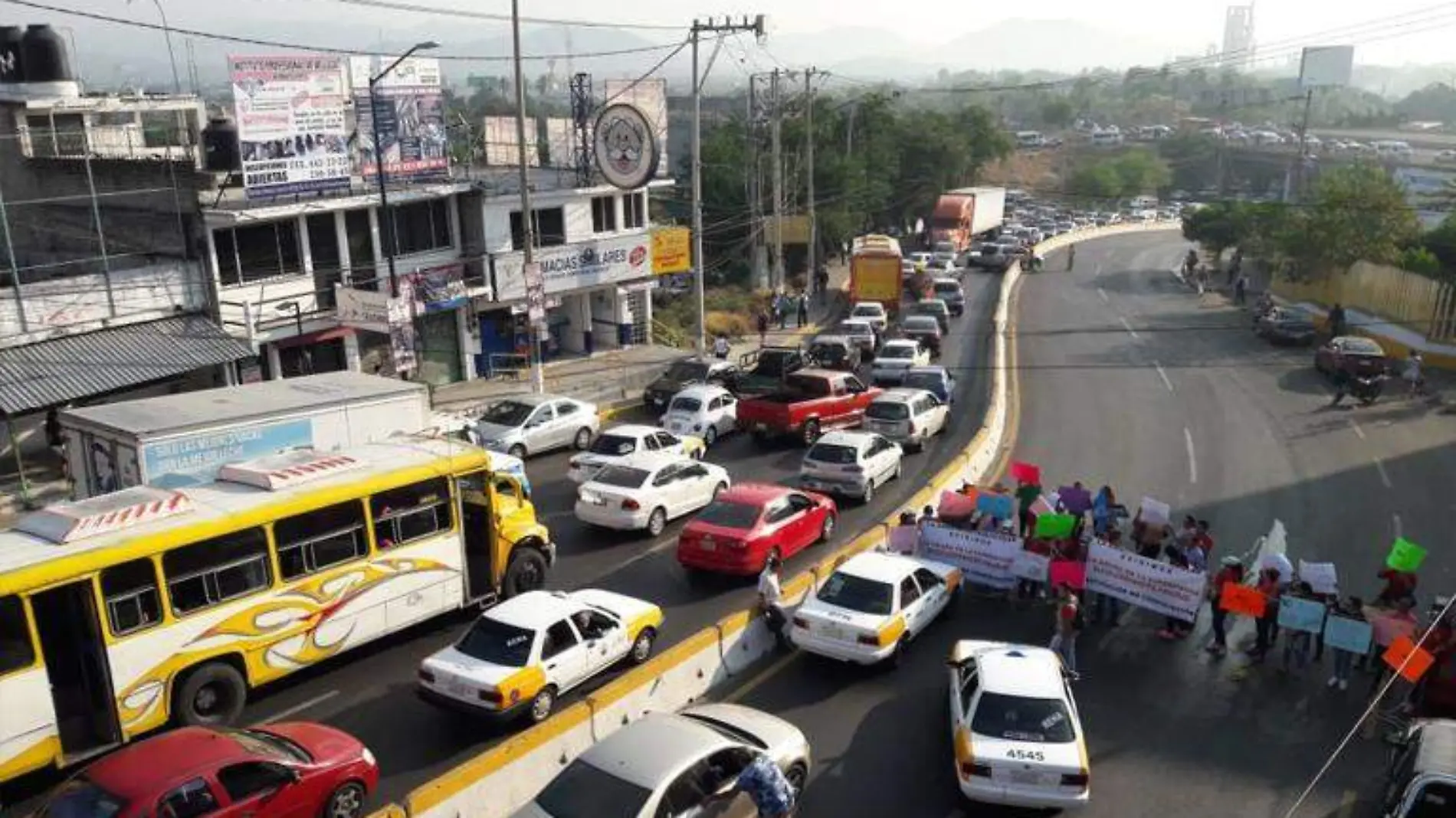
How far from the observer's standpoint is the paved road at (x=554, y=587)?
42.1ft

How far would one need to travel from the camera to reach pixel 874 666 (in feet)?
48.7

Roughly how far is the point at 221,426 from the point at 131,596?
17.5 feet

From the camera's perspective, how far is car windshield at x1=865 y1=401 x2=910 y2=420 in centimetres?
2631

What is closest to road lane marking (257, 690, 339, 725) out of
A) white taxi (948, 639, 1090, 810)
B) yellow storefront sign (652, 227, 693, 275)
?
white taxi (948, 639, 1090, 810)

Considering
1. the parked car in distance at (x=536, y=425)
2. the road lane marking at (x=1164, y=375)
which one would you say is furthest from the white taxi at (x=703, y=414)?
the road lane marking at (x=1164, y=375)

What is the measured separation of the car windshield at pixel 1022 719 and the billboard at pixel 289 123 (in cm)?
2328

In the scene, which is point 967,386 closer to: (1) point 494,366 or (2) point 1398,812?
(1) point 494,366

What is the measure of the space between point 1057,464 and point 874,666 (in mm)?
13021

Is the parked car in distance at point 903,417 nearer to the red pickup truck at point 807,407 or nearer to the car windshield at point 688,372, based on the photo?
the red pickup truck at point 807,407

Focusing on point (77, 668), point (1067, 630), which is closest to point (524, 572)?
point (77, 668)

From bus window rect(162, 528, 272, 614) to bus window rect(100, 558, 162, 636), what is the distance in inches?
7.1

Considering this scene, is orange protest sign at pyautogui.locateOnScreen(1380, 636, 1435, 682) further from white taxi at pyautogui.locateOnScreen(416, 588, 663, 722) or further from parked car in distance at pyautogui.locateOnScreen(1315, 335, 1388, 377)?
parked car in distance at pyautogui.locateOnScreen(1315, 335, 1388, 377)

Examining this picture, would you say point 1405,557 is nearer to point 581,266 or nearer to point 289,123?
point 289,123

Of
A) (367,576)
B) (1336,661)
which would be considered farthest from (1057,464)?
(367,576)
